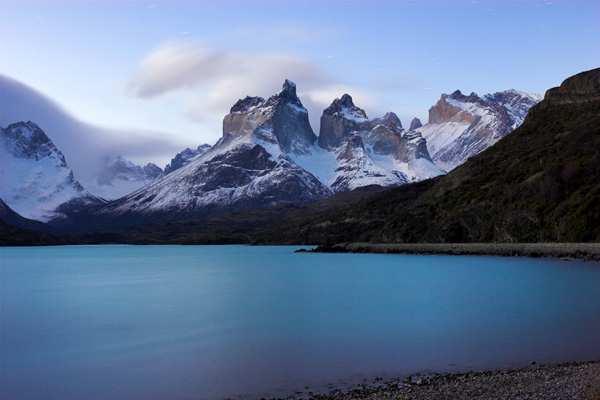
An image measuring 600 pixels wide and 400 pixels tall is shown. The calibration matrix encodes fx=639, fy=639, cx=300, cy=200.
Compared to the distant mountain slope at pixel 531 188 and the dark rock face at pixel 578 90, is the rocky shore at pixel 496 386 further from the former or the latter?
the dark rock face at pixel 578 90

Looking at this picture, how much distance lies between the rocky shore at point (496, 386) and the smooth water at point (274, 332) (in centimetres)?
222

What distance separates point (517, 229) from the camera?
403ft

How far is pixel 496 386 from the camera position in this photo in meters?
23.2

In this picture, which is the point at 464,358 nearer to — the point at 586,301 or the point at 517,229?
the point at 586,301

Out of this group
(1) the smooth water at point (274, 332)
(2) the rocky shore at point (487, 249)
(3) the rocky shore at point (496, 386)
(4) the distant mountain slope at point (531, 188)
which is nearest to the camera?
(3) the rocky shore at point (496, 386)

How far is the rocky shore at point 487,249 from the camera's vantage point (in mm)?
97562

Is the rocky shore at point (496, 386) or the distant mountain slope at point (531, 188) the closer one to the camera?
the rocky shore at point (496, 386)

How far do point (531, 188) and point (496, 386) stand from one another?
10948cm

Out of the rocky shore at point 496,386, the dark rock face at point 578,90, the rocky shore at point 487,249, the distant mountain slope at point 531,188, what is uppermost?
the dark rock face at point 578,90

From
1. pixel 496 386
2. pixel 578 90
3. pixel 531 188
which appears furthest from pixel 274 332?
pixel 578 90

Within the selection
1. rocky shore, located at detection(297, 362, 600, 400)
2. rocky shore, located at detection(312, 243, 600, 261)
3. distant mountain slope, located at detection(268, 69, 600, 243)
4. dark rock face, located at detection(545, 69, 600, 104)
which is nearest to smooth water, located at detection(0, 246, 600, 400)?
rocky shore, located at detection(297, 362, 600, 400)

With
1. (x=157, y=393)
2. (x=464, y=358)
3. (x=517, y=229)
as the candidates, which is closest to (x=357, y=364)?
(x=464, y=358)

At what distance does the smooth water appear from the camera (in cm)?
2809

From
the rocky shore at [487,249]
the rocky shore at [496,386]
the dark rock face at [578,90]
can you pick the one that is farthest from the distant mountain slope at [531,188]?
the rocky shore at [496,386]
